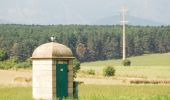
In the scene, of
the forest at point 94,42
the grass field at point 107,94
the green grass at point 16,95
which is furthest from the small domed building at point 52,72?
the forest at point 94,42

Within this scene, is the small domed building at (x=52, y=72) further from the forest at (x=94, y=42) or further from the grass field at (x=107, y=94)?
the forest at (x=94, y=42)

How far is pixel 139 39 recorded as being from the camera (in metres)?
168

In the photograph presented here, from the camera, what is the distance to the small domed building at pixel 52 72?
929 inches

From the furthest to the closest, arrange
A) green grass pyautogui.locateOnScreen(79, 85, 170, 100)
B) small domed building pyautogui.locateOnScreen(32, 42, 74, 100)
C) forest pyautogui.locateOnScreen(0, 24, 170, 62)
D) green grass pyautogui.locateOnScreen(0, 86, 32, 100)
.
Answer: forest pyautogui.locateOnScreen(0, 24, 170, 62), green grass pyautogui.locateOnScreen(0, 86, 32, 100), green grass pyautogui.locateOnScreen(79, 85, 170, 100), small domed building pyautogui.locateOnScreen(32, 42, 74, 100)

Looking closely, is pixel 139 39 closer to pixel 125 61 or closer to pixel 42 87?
pixel 125 61

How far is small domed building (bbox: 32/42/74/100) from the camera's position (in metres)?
23.6

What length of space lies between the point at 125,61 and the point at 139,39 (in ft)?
227

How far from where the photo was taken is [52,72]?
23547 millimetres

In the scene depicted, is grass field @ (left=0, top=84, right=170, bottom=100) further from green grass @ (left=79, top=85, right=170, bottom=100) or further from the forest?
the forest

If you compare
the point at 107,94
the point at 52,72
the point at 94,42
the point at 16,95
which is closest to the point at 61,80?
the point at 52,72

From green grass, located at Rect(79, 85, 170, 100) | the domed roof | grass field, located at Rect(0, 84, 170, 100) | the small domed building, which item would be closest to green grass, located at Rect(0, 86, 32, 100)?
grass field, located at Rect(0, 84, 170, 100)

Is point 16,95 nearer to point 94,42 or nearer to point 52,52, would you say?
point 52,52

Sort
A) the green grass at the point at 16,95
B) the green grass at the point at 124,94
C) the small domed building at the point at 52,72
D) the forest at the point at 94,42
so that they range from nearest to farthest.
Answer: the small domed building at the point at 52,72 < the green grass at the point at 124,94 < the green grass at the point at 16,95 < the forest at the point at 94,42

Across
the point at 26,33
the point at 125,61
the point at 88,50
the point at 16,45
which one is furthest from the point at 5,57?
the point at 26,33
